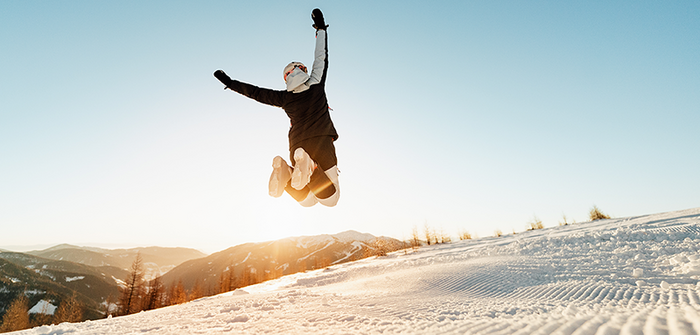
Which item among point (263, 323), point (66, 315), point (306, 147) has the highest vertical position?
point (306, 147)

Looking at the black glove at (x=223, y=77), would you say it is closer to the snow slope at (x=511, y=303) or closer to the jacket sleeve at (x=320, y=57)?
the jacket sleeve at (x=320, y=57)

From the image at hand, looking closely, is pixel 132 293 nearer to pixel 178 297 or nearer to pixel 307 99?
pixel 178 297

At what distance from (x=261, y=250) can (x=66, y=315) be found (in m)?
107

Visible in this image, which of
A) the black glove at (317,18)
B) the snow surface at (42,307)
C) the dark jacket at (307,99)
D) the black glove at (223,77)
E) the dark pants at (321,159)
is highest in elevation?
the black glove at (317,18)

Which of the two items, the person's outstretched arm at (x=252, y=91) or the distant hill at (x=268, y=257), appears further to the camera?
the distant hill at (x=268, y=257)

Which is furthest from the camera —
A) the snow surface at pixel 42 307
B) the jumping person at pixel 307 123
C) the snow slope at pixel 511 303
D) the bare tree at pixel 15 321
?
the snow surface at pixel 42 307

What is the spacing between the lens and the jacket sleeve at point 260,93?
12.0 feet

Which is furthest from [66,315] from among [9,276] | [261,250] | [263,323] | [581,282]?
[261,250]

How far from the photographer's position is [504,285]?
17.2ft


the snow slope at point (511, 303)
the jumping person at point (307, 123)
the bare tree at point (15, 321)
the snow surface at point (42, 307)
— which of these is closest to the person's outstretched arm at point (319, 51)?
the jumping person at point (307, 123)

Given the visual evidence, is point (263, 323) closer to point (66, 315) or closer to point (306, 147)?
point (306, 147)

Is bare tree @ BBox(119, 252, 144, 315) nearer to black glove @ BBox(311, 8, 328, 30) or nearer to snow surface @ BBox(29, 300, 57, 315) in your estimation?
black glove @ BBox(311, 8, 328, 30)

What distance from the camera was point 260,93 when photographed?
3682 mm

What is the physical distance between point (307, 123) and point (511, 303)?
348 cm
